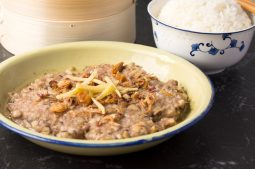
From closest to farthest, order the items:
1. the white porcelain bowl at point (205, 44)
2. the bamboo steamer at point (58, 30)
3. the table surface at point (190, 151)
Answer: the table surface at point (190, 151)
the white porcelain bowl at point (205, 44)
the bamboo steamer at point (58, 30)

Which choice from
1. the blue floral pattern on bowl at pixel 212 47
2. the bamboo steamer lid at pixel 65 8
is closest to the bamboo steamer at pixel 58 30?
the bamboo steamer lid at pixel 65 8

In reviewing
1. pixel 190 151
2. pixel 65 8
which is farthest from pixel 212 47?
pixel 65 8

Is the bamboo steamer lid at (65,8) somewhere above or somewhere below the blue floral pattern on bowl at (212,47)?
above

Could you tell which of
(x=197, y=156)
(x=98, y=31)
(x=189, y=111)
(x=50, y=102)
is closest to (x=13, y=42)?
(x=98, y=31)

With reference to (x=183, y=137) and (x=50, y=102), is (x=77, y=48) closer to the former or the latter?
(x=50, y=102)

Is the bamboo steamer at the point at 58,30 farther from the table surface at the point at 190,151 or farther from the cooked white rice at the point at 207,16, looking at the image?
the table surface at the point at 190,151

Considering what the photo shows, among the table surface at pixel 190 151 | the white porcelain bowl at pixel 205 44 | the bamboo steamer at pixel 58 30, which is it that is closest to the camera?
the table surface at pixel 190 151

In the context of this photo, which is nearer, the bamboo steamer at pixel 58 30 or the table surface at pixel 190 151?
the table surface at pixel 190 151
